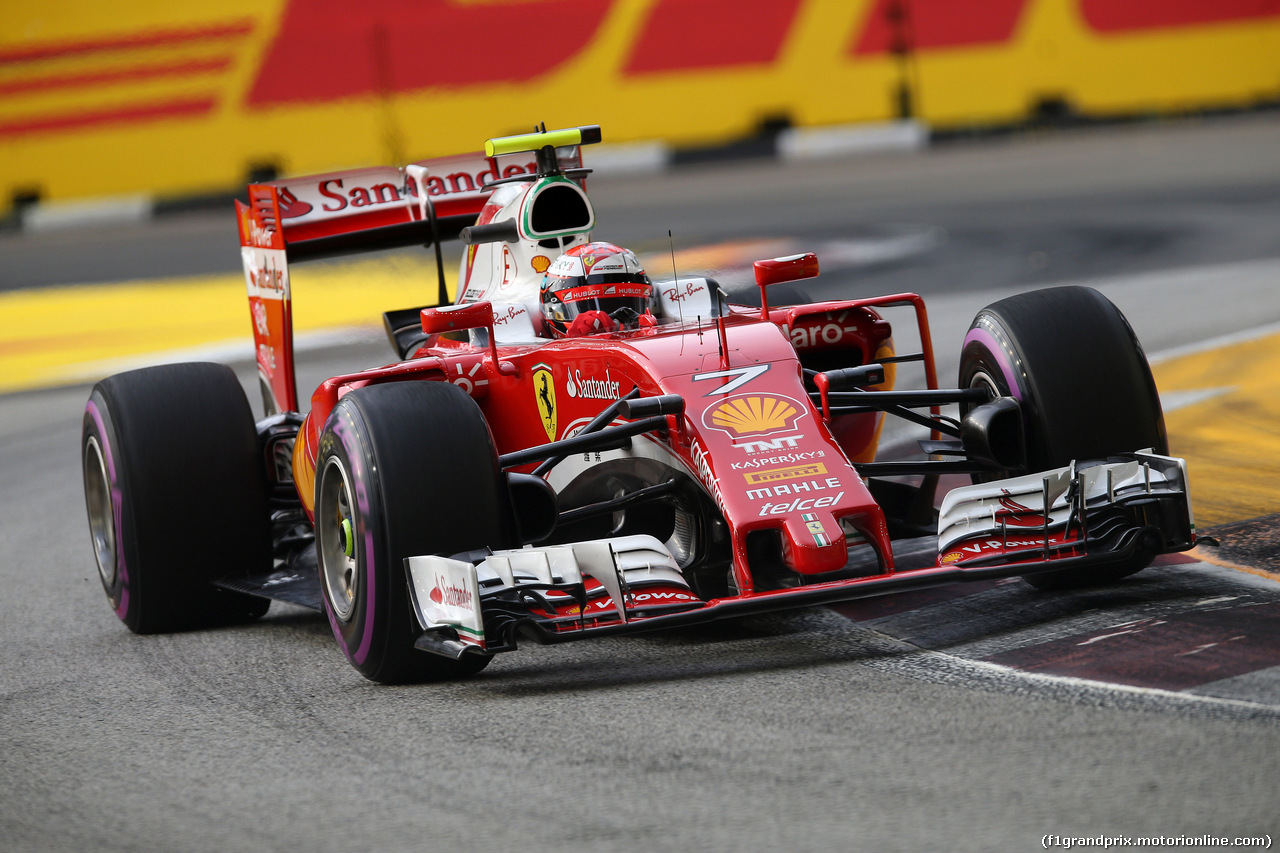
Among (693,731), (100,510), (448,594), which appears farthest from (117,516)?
(693,731)

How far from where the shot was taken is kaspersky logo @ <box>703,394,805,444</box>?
5.72 metres

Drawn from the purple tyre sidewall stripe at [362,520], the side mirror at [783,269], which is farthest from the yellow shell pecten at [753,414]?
the purple tyre sidewall stripe at [362,520]

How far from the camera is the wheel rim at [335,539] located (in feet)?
19.1

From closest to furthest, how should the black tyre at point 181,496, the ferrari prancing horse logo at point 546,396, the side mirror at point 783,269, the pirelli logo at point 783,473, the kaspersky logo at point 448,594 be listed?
the kaspersky logo at point 448,594
the pirelli logo at point 783,473
the side mirror at point 783,269
the ferrari prancing horse logo at point 546,396
the black tyre at point 181,496

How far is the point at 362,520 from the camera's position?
550 centimetres

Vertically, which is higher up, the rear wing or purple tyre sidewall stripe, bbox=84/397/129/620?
the rear wing

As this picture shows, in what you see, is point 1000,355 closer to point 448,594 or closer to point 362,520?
point 448,594

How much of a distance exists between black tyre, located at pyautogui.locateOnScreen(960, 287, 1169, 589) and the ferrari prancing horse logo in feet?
5.64

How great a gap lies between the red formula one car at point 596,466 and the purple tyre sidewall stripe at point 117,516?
0.02 m

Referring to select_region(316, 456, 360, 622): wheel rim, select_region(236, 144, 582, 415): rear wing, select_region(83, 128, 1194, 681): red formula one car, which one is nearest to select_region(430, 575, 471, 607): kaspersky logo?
select_region(83, 128, 1194, 681): red formula one car

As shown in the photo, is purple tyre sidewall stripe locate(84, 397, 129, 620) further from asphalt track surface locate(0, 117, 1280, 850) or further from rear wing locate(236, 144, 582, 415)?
rear wing locate(236, 144, 582, 415)

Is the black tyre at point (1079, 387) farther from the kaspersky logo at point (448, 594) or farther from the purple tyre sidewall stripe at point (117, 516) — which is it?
the purple tyre sidewall stripe at point (117, 516)

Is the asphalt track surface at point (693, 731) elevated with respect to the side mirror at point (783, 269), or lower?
lower

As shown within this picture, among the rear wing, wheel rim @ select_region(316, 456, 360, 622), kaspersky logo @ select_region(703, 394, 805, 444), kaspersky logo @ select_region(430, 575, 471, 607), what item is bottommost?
kaspersky logo @ select_region(430, 575, 471, 607)
